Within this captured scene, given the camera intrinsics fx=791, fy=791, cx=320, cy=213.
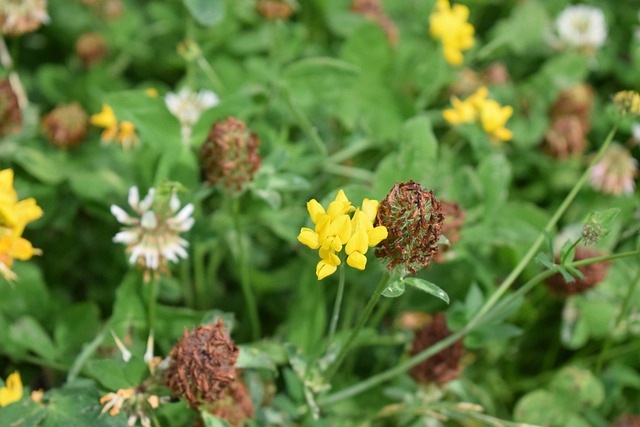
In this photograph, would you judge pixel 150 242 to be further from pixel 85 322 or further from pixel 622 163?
pixel 622 163

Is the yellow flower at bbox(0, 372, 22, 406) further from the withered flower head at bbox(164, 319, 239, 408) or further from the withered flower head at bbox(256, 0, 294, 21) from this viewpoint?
the withered flower head at bbox(256, 0, 294, 21)

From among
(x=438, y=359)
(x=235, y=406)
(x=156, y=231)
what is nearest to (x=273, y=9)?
(x=156, y=231)

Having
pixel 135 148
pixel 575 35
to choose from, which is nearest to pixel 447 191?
pixel 135 148

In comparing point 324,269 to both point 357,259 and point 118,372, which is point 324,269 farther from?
point 118,372

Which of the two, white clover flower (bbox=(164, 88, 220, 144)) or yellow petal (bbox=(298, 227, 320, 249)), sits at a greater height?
yellow petal (bbox=(298, 227, 320, 249))

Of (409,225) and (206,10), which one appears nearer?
(409,225)

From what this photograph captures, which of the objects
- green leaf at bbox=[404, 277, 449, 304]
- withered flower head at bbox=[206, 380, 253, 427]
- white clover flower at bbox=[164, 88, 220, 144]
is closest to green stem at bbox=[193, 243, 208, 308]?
white clover flower at bbox=[164, 88, 220, 144]

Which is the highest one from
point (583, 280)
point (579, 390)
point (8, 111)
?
point (8, 111)

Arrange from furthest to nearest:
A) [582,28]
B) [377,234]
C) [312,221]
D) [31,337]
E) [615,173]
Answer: [582,28] → [615,173] → [31,337] → [312,221] → [377,234]

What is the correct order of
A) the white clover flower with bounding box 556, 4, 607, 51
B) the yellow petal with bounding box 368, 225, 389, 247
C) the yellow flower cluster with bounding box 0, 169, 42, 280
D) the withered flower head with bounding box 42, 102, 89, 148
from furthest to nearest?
the white clover flower with bounding box 556, 4, 607, 51, the withered flower head with bounding box 42, 102, 89, 148, the yellow flower cluster with bounding box 0, 169, 42, 280, the yellow petal with bounding box 368, 225, 389, 247
